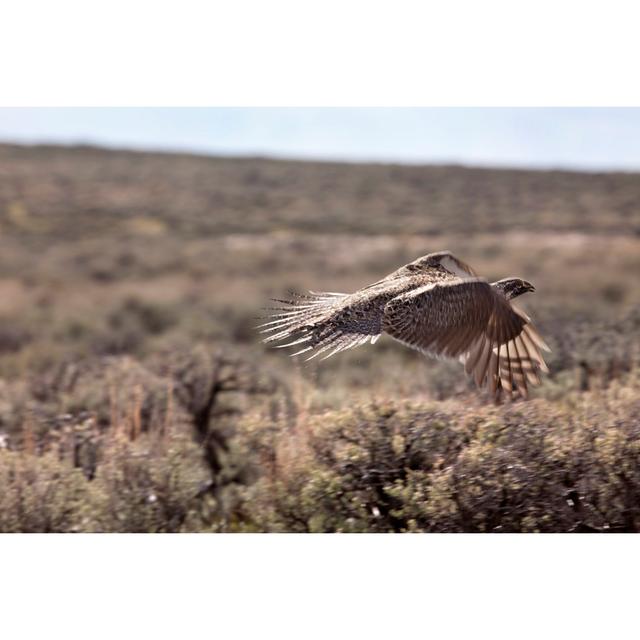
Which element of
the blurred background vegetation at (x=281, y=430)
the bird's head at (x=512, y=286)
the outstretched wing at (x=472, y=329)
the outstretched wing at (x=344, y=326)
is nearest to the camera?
the outstretched wing at (x=472, y=329)

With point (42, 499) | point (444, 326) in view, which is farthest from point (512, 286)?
point (42, 499)

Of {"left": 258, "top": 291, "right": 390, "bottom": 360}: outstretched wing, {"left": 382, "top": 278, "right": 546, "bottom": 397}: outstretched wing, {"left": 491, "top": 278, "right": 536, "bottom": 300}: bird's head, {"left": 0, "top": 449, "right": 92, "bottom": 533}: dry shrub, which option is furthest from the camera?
{"left": 491, "top": 278, "right": 536, "bottom": 300}: bird's head

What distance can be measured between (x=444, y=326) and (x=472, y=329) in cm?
19

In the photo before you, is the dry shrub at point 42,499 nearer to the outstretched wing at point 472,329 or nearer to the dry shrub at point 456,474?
the dry shrub at point 456,474

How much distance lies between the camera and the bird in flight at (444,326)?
4.56m

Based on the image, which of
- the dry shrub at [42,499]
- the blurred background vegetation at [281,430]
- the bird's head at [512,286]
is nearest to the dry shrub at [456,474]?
the blurred background vegetation at [281,430]

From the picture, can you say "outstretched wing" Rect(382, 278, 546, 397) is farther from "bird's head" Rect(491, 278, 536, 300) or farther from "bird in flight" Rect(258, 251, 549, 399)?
"bird's head" Rect(491, 278, 536, 300)

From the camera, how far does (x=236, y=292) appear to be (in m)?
23.9

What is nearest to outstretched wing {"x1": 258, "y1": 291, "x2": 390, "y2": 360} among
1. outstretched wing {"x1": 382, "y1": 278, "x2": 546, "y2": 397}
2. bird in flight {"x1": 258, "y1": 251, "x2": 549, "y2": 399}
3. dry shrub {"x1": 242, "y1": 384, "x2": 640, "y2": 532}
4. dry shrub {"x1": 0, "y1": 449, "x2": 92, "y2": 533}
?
bird in flight {"x1": 258, "y1": 251, "x2": 549, "y2": 399}

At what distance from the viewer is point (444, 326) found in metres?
4.59

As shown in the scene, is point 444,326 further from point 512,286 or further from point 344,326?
point 512,286

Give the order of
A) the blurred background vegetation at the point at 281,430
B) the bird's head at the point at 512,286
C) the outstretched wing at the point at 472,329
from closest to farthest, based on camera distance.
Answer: the outstretched wing at the point at 472,329, the blurred background vegetation at the point at 281,430, the bird's head at the point at 512,286

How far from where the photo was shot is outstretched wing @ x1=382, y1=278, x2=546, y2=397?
4555 millimetres

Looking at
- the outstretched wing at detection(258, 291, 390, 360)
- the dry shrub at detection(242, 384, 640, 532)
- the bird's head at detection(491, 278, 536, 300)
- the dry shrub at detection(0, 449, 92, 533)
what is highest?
the bird's head at detection(491, 278, 536, 300)
